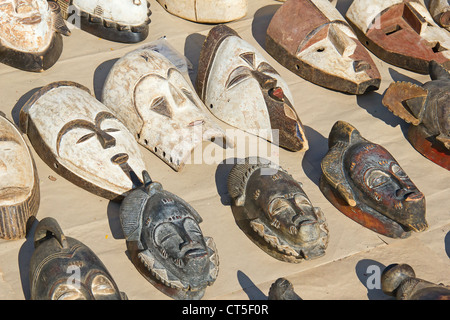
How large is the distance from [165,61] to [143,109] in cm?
48

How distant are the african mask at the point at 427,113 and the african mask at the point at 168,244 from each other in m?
2.02

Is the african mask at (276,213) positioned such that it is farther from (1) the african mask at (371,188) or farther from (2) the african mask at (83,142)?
(2) the african mask at (83,142)

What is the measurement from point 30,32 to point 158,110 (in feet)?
4.46

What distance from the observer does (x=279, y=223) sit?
445cm

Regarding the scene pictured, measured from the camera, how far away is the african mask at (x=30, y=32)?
219 inches

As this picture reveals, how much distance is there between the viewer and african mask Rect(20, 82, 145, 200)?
183 inches

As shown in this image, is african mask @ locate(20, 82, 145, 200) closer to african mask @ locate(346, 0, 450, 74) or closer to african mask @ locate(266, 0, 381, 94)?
african mask @ locate(266, 0, 381, 94)

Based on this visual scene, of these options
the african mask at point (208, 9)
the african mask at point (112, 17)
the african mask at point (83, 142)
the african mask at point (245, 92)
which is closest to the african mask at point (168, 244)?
the african mask at point (83, 142)

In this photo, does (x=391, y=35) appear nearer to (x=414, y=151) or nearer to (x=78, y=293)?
(x=414, y=151)

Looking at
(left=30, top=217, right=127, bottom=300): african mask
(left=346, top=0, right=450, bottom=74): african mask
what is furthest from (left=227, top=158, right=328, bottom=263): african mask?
(left=346, top=0, right=450, bottom=74): african mask

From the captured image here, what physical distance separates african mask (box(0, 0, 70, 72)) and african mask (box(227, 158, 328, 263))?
2.07 meters

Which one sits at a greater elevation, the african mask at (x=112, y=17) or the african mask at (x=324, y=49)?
the african mask at (x=324, y=49)

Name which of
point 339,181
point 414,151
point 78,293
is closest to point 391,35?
point 414,151

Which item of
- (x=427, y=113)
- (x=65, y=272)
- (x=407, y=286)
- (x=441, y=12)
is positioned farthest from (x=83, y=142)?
(x=441, y=12)
